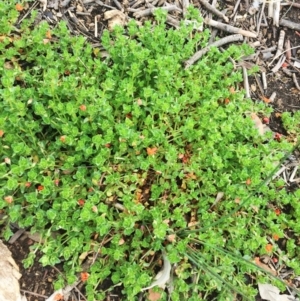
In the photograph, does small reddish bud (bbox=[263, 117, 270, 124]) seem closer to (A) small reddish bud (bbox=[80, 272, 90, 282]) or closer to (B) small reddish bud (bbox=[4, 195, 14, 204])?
(A) small reddish bud (bbox=[80, 272, 90, 282])

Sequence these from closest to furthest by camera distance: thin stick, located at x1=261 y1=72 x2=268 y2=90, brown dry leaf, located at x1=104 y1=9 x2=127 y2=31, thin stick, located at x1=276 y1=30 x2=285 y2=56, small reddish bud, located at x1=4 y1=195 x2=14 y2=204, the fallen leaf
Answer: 1. small reddish bud, located at x1=4 y1=195 x2=14 y2=204
2. the fallen leaf
3. brown dry leaf, located at x1=104 y1=9 x2=127 y2=31
4. thin stick, located at x1=261 y1=72 x2=268 y2=90
5. thin stick, located at x1=276 y1=30 x2=285 y2=56

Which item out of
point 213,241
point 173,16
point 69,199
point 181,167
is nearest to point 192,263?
point 213,241

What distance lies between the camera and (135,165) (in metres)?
3.14

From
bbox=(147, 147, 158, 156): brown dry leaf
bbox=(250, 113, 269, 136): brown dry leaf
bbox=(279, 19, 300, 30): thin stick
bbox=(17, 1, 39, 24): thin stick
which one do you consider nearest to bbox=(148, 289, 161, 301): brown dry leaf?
bbox=(147, 147, 158, 156): brown dry leaf

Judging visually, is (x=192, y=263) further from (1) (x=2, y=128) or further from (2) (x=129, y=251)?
(1) (x=2, y=128)

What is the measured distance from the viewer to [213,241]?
3.04 metres

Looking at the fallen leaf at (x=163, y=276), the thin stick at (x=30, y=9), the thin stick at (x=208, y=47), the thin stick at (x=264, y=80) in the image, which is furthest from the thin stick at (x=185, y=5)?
the fallen leaf at (x=163, y=276)

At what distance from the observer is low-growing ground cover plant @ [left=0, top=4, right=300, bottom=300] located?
2986mm

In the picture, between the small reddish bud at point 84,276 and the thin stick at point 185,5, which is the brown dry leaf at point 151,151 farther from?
the thin stick at point 185,5

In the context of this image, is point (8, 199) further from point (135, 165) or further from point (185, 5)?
point (185, 5)

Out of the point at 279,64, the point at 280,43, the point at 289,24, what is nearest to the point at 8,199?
the point at 279,64

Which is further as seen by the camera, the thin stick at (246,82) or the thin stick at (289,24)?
the thin stick at (289,24)

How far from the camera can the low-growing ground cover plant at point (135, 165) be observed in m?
2.99

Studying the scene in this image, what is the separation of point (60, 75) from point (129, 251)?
1231mm
